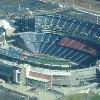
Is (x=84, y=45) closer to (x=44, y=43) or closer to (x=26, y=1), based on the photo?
(x=44, y=43)

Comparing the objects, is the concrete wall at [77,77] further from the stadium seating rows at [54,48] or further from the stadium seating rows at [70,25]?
the stadium seating rows at [70,25]

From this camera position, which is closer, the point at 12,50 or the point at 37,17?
the point at 12,50

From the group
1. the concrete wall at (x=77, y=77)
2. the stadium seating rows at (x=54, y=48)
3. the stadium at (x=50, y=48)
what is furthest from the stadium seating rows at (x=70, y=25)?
the concrete wall at (x=77, y=77)

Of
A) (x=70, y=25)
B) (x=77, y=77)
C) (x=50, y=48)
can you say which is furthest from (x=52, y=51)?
(x=77, y=77)

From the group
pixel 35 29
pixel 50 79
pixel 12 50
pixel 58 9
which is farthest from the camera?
pixel 58 9

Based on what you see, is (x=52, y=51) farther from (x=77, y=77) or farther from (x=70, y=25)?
(x=77, y=77)

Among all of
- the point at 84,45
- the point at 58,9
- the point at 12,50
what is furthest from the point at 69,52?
the point at 58,9

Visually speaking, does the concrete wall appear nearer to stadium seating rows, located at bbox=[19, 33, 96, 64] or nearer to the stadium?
the stadium

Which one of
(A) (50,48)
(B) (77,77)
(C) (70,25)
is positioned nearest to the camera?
(B) (77,77)

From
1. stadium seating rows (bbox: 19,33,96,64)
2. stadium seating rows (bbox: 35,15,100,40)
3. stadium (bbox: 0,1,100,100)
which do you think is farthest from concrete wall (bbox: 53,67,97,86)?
stadium seating rows (bbox: 35,15,100,40)
